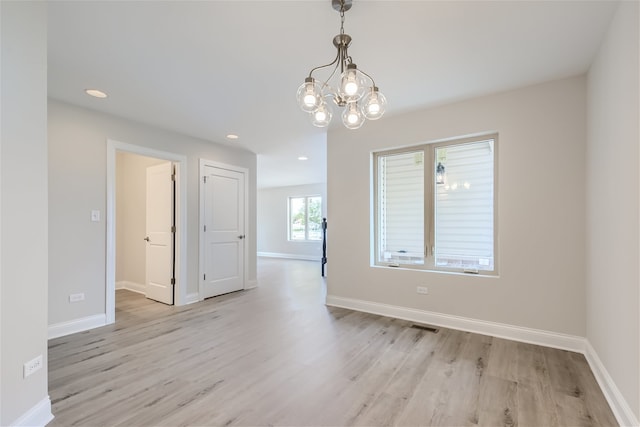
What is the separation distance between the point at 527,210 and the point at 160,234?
4682 millimetres

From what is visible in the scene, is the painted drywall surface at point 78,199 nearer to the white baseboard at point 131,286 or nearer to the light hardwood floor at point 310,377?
the light hardwood floor at point 310,377

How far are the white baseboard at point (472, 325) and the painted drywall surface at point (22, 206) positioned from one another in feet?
10.1

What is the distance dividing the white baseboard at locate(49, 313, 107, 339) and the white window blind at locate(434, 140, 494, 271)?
3.94 metres

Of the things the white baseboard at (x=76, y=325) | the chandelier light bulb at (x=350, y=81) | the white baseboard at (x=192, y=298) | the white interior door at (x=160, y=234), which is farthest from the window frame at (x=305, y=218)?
the chandelier light bulb at (x=350, y=81)

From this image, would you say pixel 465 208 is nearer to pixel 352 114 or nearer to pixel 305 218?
pixel 352 114

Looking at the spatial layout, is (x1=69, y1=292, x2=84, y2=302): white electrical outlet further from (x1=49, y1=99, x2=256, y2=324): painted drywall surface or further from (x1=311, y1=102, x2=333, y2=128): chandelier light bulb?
(x1=311, y1=102, x2=333, y2=128): chandelier light bulb

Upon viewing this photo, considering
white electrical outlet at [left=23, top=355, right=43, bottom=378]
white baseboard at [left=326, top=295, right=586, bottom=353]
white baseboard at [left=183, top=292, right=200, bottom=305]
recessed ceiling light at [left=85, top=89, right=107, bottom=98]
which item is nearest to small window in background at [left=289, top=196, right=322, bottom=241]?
white baseboard at [left=183, top=292, right=200, bottom=305]

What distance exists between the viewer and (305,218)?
9695mm

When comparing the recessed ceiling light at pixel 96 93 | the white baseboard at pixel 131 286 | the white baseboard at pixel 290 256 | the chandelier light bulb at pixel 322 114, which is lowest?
the white baseboard at pixel 290 256

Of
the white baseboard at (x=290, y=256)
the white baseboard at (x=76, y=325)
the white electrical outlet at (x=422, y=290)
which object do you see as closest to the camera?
the white baseboard at (x=76, y=325)

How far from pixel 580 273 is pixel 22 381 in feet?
13.3

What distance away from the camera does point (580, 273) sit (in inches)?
104

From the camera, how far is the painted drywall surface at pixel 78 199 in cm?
313

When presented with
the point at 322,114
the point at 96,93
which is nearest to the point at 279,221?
the point at 96,93
